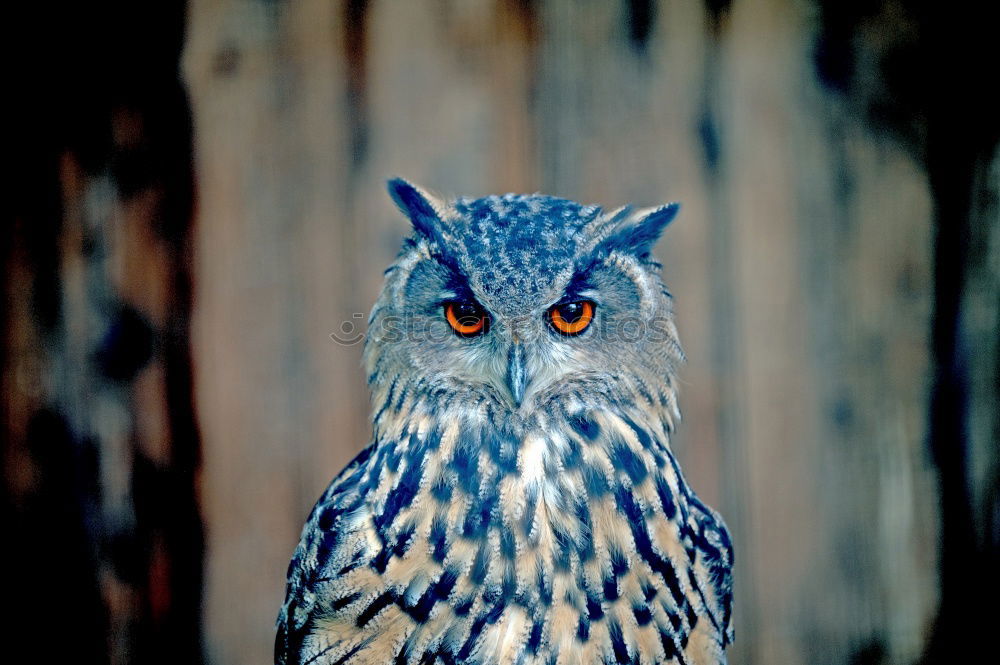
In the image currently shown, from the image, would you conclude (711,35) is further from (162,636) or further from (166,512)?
(162,636)

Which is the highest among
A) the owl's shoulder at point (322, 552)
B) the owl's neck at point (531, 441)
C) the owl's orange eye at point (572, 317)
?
the owl's orange eye at point (572, 317)

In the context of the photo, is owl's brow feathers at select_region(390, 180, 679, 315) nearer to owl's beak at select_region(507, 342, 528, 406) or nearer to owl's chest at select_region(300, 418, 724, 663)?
owl's beak at select_region(507, 342, 528, 406)

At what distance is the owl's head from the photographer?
79cm

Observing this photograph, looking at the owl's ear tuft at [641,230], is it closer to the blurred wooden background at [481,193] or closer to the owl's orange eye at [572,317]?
the owl's orange eye at [572,317]

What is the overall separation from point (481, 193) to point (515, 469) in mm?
536

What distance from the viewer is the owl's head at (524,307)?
→ 792 millimetres

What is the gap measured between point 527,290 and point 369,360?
0.28 metres

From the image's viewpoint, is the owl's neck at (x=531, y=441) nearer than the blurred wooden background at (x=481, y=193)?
Yes

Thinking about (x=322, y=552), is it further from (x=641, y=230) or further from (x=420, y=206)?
(x=641, y=230)

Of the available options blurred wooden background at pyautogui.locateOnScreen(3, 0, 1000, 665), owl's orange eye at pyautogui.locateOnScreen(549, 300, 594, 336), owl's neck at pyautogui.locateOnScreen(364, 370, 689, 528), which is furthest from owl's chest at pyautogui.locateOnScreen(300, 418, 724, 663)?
blurred wooden background at pyautogui.locateOnScreen(3, 0, 1000, 665)

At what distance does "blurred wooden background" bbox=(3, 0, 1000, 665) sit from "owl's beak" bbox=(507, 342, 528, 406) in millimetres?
428

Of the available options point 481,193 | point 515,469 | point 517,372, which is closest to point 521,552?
point 515,469

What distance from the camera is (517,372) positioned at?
81 cm

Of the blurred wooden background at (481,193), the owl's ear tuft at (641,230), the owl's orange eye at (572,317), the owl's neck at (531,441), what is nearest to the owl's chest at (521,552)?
the owl's neck at (531,441)
